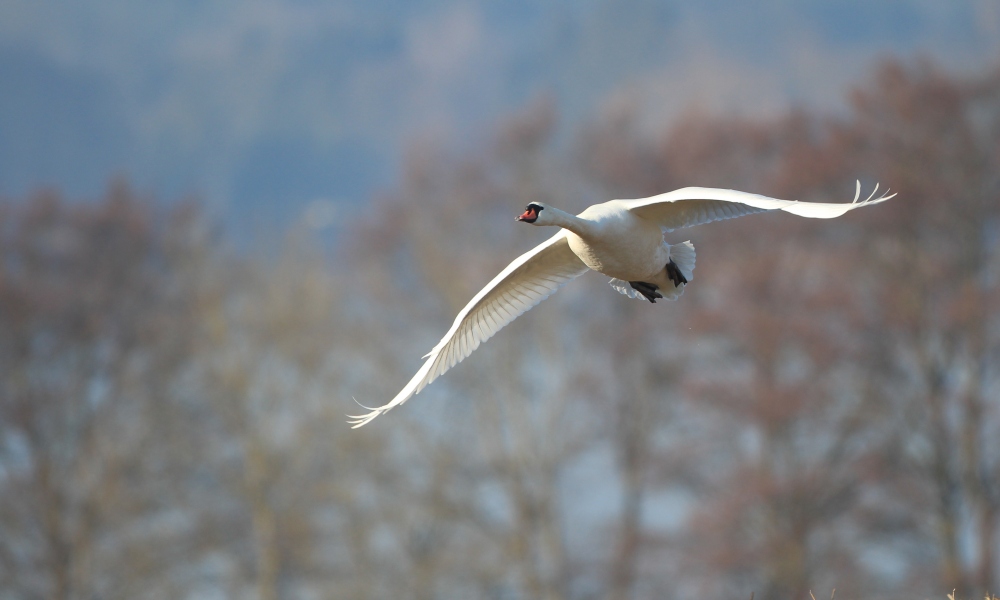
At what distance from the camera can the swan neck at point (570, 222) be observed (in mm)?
7020

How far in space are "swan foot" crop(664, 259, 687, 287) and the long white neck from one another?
1097 mm

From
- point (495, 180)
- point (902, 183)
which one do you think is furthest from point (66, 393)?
point (902, 183)

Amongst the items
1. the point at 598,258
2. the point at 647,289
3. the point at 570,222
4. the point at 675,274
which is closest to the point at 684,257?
the point at 675,274

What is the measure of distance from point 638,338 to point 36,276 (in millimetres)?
12041

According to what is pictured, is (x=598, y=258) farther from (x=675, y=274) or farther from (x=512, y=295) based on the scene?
(x=512, y=295)

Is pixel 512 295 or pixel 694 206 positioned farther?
pixel 512 295

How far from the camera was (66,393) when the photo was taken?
2228 centimetres

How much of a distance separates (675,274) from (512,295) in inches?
45.9

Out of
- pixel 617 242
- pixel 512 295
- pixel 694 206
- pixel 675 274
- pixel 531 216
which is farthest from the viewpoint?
pixel 512 295

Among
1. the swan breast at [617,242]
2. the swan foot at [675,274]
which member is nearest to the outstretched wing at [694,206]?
the swan breast at [617,242]

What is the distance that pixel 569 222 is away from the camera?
23.3ft

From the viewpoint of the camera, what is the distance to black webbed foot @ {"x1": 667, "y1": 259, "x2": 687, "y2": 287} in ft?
26.7

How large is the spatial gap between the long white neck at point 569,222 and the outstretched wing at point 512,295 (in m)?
0.66

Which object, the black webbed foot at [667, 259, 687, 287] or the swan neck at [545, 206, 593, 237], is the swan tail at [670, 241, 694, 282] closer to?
the black webbed foot at [667, 259, 687, 287]
